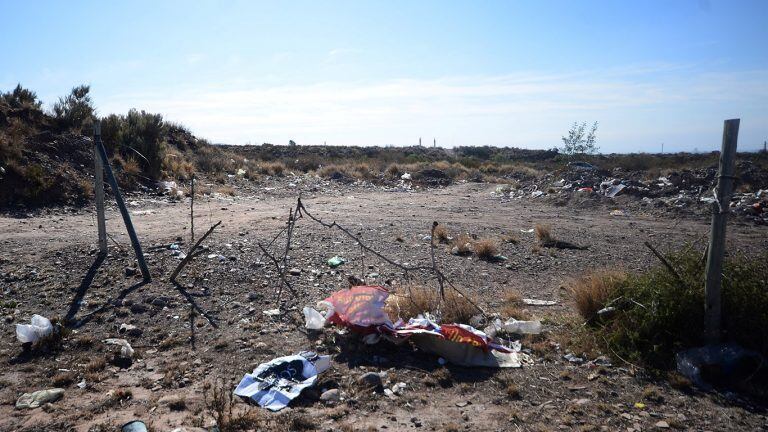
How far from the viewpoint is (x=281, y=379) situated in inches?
135

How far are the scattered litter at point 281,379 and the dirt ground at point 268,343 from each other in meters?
0.07

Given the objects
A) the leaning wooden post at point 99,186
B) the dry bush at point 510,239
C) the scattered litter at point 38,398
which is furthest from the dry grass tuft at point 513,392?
the dry bush at point 510,239

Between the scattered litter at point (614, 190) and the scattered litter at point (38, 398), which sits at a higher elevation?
the scattered litter at point (614, 190)

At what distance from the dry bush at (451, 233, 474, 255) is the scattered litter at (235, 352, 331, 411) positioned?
4201 mm

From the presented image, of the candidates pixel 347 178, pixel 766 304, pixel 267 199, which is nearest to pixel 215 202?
pixel 267 199

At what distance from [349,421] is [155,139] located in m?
15.3

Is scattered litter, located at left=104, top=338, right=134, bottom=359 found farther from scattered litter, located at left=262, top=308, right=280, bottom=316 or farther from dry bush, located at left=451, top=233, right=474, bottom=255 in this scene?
dry bush, located at left=451, top=233, right=474, bottom=255

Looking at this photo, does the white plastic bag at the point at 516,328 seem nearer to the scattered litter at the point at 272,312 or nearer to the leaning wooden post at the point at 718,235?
the leaning wooden post at the point at 718,235

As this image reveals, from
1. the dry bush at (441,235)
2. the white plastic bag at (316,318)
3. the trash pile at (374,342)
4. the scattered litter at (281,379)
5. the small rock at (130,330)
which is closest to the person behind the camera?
the scattered litter at (281,379)

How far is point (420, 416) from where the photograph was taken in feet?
10.3

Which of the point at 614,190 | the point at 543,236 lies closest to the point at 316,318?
the point at 543,236

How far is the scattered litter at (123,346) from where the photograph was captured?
3.84 metres

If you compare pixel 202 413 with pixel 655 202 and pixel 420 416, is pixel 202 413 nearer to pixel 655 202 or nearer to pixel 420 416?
pixel 420 416

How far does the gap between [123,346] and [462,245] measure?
4.97 meters
